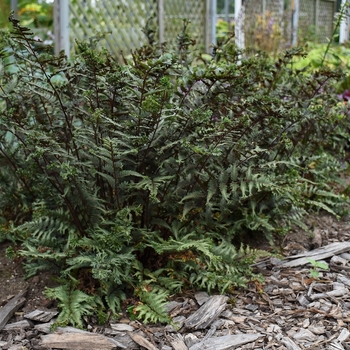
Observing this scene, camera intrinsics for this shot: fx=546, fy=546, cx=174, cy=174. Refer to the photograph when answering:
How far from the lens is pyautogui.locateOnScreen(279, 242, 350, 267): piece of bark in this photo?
110 inches

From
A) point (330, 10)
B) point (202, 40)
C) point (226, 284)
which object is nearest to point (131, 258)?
point (226, 284)

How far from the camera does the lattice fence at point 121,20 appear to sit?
6559 millimetres

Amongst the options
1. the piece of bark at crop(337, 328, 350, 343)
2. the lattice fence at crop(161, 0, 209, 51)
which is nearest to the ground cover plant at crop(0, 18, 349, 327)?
the piece of bark at crop(337, 328, 350, 343)

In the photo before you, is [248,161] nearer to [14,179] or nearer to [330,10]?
[14,179]

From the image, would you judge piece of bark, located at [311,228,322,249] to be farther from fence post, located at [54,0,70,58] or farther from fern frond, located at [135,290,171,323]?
fence post, located at [54,0,70,58]

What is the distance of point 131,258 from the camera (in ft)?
7.68

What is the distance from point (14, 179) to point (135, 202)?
79cm

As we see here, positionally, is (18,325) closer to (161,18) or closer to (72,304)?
(72,304)

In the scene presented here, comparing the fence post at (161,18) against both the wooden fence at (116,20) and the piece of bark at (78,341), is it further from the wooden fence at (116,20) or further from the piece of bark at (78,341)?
the piece of bark at (78,341)

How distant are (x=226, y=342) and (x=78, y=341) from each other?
1.90 feet

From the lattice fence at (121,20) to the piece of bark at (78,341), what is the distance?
415 centimetres

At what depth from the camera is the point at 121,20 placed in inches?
283

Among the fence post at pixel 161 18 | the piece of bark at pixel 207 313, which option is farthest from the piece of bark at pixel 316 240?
the fence post at pixel 161 18

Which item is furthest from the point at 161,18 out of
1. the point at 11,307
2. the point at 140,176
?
the point at 11,307
